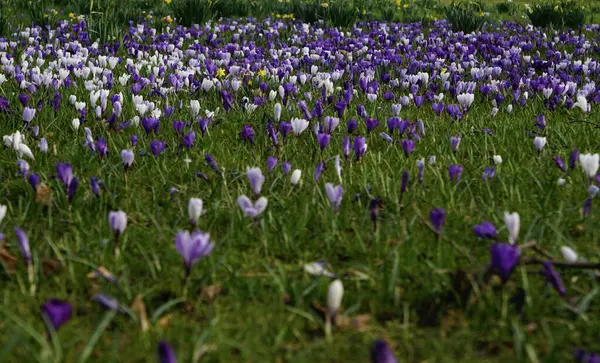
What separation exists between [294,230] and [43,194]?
1.29 m

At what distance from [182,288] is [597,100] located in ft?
14.5

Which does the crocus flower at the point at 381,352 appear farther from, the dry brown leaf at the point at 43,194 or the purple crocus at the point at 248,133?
the purple crocus at the point at 248,133

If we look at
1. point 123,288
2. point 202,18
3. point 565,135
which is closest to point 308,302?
point 123,288

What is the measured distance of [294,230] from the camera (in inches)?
110

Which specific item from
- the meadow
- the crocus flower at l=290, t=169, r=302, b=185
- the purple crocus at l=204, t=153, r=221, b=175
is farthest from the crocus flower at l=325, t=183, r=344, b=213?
the purple crocus at l=204, t=153, r=221, b=175

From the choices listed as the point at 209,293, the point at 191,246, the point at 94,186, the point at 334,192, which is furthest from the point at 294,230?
the point at 94,186

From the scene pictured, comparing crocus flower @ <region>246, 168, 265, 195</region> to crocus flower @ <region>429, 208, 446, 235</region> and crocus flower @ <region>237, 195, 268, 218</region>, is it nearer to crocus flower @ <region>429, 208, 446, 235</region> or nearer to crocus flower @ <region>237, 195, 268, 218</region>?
crocus flower @ <region>237, 195, 268, 218</region>

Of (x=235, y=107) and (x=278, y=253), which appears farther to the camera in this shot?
(x=235, y=107)

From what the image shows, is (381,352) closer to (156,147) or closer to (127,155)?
(127,155)

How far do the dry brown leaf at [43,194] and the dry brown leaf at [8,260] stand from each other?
0.46 meters

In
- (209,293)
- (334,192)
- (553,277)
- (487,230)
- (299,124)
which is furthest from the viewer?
(299,124)

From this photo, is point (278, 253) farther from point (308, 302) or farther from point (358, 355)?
point (358, 355)

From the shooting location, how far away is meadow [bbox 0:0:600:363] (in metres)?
2.01

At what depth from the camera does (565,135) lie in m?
4.41
